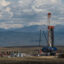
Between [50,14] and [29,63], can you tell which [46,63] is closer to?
[29,63]

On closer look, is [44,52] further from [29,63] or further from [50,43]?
[29,63]

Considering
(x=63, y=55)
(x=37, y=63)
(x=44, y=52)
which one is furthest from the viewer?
(x=44, y=52)

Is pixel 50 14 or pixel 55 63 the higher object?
pixel 50 14

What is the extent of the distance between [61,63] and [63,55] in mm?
24496

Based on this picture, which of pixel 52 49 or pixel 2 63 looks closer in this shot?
pixel 2 63

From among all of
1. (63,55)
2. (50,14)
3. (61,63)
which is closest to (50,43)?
(50,14)

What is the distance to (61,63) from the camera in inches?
2864

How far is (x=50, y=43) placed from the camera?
387ft

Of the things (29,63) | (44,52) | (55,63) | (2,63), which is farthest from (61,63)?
(44,52)

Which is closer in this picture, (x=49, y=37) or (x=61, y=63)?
(x=61, y=63)

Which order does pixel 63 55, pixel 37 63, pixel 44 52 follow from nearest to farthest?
pixel 37 63
pixel 63 55
pixel 44 52

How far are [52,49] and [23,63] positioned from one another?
43972mm

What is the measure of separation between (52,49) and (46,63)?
44.1 metres

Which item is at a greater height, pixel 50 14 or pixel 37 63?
pixel 50 14
